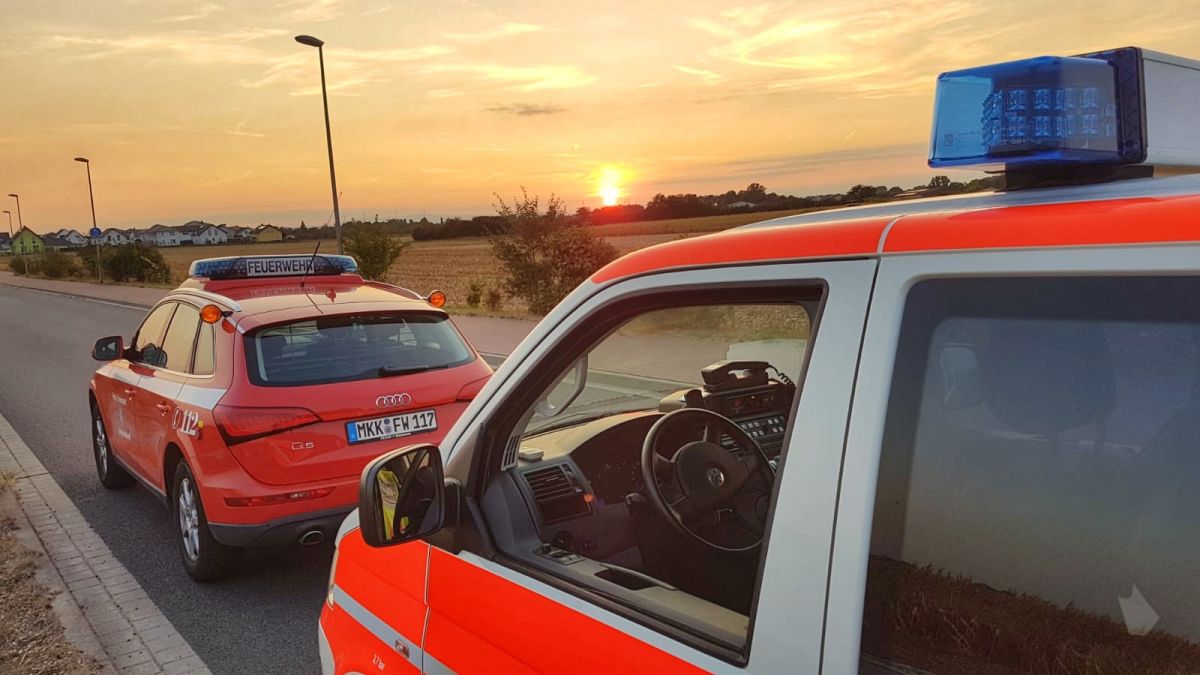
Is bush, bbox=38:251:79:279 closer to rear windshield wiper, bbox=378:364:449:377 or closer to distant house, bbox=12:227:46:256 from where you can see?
rear windshield wiper, bbox=378:364:449:377

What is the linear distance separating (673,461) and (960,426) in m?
1.14

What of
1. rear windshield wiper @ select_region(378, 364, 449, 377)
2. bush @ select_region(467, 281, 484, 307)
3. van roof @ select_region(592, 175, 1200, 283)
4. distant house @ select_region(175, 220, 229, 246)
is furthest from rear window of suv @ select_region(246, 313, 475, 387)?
distant house @ select_region(175, 220, 229, 246)

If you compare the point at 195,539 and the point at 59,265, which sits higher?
the point at 59,265

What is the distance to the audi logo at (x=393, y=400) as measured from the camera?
5055 mm

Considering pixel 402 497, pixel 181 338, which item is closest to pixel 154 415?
pixel 181 338

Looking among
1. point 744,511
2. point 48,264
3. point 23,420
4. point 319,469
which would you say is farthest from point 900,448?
point 48,264

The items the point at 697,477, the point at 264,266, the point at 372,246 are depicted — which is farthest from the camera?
the point at 372,246

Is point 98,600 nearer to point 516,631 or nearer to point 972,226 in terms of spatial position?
point 516,631

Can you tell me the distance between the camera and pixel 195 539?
203 inches

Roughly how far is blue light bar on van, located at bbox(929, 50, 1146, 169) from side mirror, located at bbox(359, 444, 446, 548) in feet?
3.96

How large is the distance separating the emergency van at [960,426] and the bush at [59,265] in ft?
262

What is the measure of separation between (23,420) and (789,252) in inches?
450

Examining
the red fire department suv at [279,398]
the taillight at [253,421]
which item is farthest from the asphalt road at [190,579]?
the taillight at [253,421]

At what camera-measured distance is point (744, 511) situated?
226 cm
